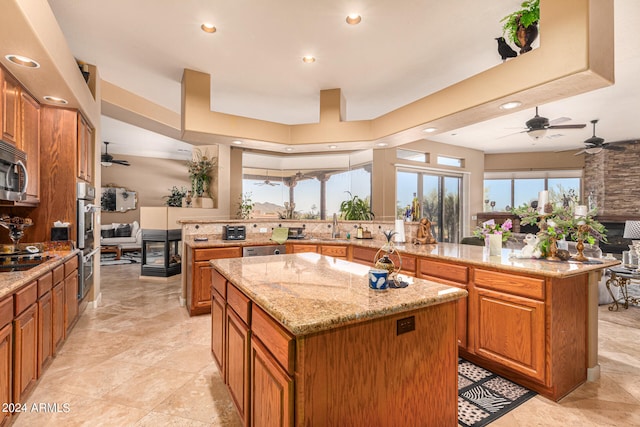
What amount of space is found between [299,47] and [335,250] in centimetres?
251

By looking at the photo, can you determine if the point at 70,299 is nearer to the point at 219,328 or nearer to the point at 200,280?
the point at 200,280

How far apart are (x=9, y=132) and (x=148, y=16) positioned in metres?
1.42

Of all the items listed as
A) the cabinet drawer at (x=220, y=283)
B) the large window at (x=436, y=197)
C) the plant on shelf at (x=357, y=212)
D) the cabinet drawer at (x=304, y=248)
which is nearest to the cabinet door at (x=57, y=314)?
the cabinet drawer at (x=220, y=283)

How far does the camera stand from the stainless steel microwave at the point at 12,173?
7.13 feet

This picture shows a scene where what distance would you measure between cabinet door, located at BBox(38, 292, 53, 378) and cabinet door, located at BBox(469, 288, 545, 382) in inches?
126

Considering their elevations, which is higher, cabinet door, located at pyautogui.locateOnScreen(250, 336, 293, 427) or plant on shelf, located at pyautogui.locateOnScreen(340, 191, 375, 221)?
plant on shelf, located at pyautogui.locateOnScreen(340, 191, 375, 221)

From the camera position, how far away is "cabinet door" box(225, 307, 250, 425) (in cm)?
155

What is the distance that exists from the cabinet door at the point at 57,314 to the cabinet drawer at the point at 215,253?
1.29 metres

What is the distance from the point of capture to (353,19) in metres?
2.63

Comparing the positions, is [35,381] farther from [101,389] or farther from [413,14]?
[413,14]

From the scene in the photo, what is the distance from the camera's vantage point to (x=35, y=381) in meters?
2.10

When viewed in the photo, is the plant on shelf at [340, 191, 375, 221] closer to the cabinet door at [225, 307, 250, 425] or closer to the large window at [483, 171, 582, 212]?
the cabinet door at [225, 307, 250, 425]

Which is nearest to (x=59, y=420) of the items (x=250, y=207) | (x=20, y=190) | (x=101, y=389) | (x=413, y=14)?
(x=101, y=389)

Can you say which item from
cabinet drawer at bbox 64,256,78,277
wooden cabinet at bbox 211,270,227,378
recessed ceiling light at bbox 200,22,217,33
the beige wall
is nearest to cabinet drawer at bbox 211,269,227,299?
wooden cabinet at bbox 211,270,227,378
